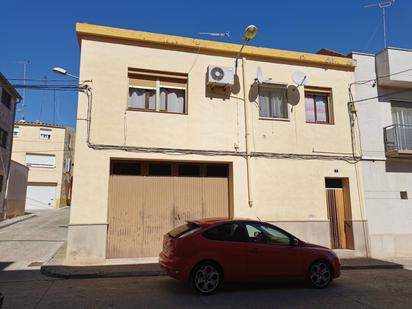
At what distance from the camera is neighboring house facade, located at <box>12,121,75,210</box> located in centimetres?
3647

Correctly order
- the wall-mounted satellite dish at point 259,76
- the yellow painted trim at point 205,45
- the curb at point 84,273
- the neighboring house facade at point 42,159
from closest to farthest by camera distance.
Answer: the curb at point 84,273, the yellow painted trim at point 205,45, the wall-mounted satellite dish at point 259,76, the neighboring house facade at point 42,159

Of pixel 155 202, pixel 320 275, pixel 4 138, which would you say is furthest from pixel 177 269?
pixel 4 138

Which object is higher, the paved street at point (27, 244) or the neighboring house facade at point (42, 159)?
the neighboring house facade at point (42, 159)

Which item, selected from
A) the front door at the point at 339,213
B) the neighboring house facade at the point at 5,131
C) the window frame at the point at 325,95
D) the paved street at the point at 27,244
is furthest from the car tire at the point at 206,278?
the neighboring house facade at the point at 5,131

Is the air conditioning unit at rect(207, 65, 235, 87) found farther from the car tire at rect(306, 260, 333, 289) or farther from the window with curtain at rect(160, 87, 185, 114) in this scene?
the car tire at rect(306, 260, 333, 289)

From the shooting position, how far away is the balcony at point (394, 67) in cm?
1305

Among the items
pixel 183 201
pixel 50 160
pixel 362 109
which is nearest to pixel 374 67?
pixel 362 109

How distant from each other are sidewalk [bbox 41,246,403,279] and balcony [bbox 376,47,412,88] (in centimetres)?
640

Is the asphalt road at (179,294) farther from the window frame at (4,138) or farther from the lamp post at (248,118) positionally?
the window frame at (4,138)

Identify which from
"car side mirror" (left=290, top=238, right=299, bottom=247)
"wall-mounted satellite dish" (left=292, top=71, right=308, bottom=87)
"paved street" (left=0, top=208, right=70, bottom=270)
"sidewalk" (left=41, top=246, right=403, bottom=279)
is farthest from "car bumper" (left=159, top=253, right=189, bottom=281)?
"wall-mounted satellite dish" (left=292, top=71, right=308, bottom=87)

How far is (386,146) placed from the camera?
13.0m

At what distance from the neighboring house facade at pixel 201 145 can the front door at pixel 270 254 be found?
3568 millimetres

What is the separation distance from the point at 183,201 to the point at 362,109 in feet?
23.7

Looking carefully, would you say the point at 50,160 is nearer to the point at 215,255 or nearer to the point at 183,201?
the point at 183,201
